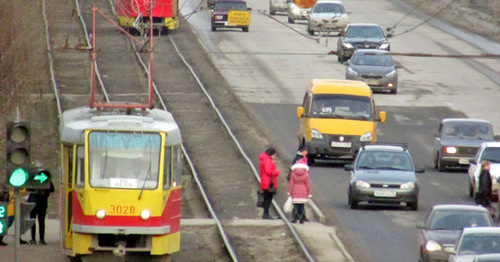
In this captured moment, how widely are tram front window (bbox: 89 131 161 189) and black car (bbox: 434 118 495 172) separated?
15452 mm

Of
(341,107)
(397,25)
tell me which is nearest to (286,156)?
(341,107)

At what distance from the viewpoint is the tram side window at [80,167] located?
20.5m

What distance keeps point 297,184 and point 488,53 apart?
1386 inches

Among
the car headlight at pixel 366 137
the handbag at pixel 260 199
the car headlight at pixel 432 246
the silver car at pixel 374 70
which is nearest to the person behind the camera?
the car headlight at pixel 432 246

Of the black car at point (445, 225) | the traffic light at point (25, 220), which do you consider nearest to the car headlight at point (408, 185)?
the black car at point (445, 225)

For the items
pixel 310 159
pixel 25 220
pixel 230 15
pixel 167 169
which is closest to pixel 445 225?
pixel 167 169

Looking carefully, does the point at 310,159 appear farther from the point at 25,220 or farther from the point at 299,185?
the point at 25,220

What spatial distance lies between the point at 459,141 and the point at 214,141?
7939mm

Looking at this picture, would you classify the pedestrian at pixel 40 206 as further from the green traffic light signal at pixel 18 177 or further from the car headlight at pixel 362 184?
the green traffic light signal at pixel 18 177

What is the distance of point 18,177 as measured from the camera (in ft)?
50.5

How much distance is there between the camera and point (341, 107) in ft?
117

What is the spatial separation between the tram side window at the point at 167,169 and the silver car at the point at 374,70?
2616 centimetres

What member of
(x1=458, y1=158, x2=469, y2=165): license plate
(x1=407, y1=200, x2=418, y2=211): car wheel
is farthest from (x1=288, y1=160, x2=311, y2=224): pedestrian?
(x1=458, y1=158, x2=469, y2=165): license plate

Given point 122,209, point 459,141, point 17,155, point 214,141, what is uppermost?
point 17,155
